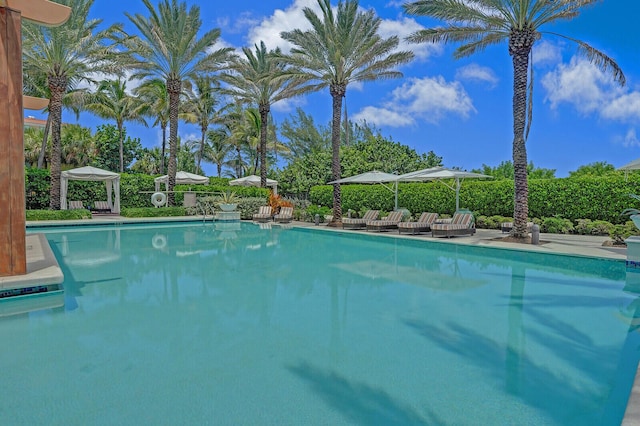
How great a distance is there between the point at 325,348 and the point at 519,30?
505 inches

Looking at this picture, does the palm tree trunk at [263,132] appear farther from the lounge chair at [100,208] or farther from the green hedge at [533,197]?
the lounge chair at [100,208]

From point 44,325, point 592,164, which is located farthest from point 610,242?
point 592,164

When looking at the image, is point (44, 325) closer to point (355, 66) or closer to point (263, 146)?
point (355, 66)

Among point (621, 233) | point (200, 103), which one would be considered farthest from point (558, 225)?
point (200, 103)

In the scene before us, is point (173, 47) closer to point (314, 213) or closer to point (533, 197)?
point (314, 213)

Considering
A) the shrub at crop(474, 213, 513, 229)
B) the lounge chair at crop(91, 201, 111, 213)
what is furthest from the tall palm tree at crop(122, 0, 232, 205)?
the shrub at crop(474, 213, 513, 229)

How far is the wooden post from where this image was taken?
21.2 ft

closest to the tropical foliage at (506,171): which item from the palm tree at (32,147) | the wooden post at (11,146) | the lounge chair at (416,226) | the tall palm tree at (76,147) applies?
the lounge chair at (416,226)

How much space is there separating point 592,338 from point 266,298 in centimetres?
464

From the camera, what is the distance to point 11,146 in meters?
6.52

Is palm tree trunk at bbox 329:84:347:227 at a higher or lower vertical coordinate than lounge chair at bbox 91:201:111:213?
higher

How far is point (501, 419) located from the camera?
3.20m

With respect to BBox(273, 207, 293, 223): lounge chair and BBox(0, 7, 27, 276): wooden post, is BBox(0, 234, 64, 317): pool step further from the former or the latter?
BBox(273, 207, 293, 223): lounge chair

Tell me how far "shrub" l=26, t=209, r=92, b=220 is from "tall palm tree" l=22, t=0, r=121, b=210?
3.09ft
